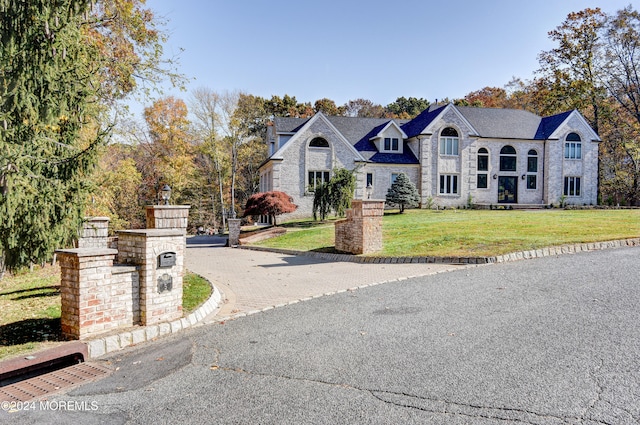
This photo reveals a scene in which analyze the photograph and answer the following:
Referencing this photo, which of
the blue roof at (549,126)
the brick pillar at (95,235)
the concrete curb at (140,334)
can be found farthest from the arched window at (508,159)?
the concrete curb at (140,334)

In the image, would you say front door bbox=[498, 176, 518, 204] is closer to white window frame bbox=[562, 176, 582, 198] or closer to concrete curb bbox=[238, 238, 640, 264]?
white window frame bbox=[562, 176, 582, 198]

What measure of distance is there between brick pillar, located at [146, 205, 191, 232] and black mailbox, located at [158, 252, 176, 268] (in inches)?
111

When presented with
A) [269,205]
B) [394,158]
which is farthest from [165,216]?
[394,158]

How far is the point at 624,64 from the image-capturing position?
127 feet

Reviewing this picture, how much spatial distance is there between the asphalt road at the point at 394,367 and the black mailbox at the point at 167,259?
1.09m

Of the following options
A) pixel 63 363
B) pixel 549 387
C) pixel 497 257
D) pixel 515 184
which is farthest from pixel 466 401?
pixel 515 184

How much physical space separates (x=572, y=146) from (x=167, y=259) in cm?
3697

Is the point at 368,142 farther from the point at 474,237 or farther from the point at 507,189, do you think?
the point at 474,237

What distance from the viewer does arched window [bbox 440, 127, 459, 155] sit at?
3325 cm

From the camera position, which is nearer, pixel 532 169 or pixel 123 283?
pixel 123 283

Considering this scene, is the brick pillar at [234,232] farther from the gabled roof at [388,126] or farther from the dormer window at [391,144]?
the dormer window at [391,144]

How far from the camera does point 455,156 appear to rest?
33406 millimetres

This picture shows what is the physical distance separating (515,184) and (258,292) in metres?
31.1

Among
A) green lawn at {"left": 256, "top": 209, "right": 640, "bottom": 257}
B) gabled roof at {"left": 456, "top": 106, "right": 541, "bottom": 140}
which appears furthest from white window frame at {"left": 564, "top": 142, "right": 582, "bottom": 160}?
green lawn at {"left": 256, "top": 209, "right": 640, "bottom": 257}
